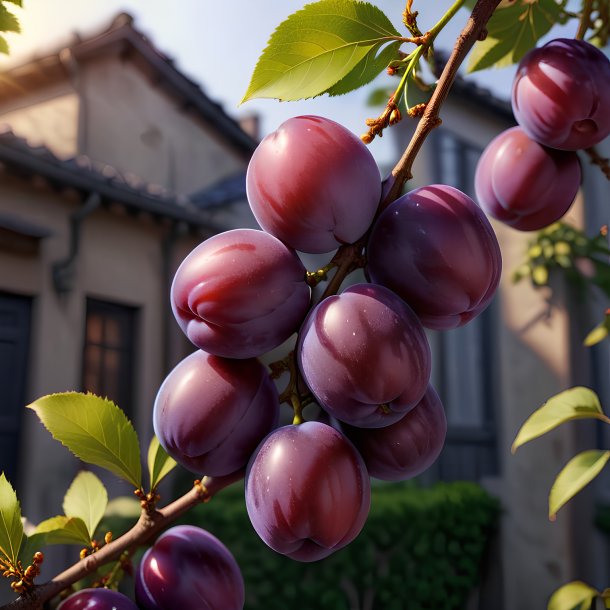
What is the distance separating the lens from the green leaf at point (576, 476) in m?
0.69

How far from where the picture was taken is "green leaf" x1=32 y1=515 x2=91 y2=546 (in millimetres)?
458

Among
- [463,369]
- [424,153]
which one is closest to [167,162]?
[424,153]

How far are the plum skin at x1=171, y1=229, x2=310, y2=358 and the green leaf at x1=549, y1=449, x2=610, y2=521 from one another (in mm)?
421

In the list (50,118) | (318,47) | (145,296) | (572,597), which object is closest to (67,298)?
(145,296)

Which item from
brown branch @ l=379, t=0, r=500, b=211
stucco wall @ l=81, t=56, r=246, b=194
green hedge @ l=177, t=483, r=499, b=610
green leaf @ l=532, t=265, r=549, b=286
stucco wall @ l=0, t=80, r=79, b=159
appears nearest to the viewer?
brown branch @ l=379, t=0, r=500, b=211

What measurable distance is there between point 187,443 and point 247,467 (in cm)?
4

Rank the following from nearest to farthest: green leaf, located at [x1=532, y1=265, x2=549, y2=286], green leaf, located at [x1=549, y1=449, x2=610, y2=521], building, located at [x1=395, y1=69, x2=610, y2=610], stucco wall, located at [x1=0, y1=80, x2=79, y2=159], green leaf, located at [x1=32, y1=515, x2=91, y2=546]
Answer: green leaf, located at [x1=32, y1=515, x2=91, y2=546] < green leaf, located at [x1=549, y1=449, x2=610, y2=521] < building, located at [x1=395, y1=69, x2=610, y2=610] < green leaf, located at [x1=532, y1=265, x2=549, y2=286] < stucco wall, located at [x1=0, y1=80, x2=79, y2=159]

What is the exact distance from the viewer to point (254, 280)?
1.24 feet

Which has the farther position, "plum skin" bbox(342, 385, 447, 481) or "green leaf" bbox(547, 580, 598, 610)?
"green leaf" bbox(547, 580, 598, 610)

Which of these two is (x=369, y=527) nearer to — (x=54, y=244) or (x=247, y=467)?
(x=54, y=244)

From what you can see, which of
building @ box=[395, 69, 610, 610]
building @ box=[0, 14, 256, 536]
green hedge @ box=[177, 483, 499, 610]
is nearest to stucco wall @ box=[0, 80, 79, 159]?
building @ box=[0, 14, 256, 536]

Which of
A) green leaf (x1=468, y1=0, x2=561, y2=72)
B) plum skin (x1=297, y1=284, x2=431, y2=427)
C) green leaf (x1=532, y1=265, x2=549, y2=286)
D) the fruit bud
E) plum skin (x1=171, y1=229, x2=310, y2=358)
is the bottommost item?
plum skin (x1=297, y1=284, x2=431, y2=427)

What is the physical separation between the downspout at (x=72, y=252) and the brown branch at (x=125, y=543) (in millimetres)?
3169

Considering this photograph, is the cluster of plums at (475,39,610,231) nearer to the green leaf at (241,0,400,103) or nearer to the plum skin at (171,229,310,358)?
the green leaf at (241,0,400,103)
